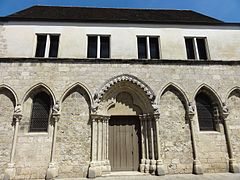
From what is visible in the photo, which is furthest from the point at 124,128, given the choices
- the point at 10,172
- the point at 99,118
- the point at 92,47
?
the point at 10,172

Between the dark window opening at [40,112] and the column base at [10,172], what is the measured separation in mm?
1241

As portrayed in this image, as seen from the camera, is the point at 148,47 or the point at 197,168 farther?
the point at 148,47

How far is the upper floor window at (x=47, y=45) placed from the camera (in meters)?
7.08

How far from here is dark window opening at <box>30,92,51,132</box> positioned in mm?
6195

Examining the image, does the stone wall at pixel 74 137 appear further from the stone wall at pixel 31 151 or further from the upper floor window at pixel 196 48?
the upper floor window at pixel 196 48

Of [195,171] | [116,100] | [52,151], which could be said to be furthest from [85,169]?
[195,171]

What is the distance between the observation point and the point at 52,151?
577 centimetres

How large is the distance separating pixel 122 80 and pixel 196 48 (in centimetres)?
366

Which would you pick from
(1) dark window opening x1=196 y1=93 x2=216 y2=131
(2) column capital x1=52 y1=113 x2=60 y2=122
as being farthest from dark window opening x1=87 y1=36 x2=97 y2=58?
(1) dark window opening x1=196 y1=93 x2=216 y2=131

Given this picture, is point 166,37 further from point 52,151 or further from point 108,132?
point 52,151

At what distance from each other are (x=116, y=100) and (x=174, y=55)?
3.14 m

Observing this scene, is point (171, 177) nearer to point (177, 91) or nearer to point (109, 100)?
point (177, 91)

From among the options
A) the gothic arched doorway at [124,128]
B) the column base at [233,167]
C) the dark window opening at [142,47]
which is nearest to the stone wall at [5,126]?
the gothic arched doorway at [124,128]

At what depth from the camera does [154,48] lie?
299 inches
